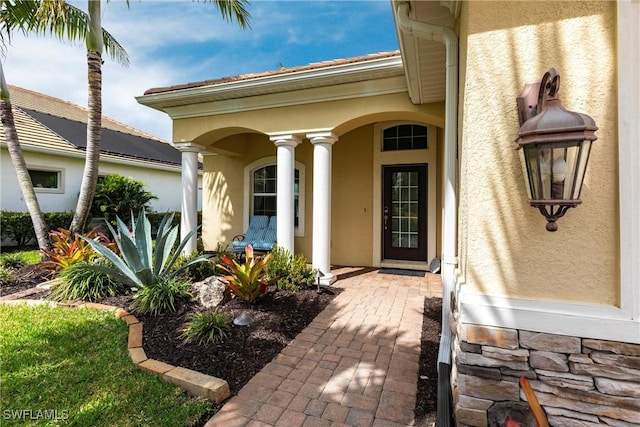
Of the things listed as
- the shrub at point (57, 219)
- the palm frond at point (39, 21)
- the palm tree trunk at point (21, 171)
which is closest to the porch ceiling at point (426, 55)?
the palm frond at point (39, 21)

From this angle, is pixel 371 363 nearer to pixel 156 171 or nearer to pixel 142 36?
pixel 142 36

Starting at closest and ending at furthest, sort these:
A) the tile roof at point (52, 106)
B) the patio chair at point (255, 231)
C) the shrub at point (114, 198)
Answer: the patio chair at point (255, 231), the shrub at point (114, 198), the tile roof at point (52, 106)

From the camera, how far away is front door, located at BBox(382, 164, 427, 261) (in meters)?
6.47

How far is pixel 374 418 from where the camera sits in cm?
210

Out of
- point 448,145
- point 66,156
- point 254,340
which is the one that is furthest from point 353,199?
point 66,156

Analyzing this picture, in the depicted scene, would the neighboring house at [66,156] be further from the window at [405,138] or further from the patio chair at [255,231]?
the window at [405,138]

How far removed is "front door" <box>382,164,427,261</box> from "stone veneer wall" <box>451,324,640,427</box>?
4852 millimetres

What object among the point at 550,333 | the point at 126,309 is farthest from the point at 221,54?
the point at 550,333

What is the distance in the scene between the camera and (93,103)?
573 centimetres

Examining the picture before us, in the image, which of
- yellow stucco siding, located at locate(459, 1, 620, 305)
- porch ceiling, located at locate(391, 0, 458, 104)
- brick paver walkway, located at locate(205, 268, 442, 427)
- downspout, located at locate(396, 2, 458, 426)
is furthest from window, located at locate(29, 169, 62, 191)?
yellow stucco siding, located at locate(459, 1, 620, 305)

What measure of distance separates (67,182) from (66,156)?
882mm

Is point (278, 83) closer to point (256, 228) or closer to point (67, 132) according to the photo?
point (256, 228)

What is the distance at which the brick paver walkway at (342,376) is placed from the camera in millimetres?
2113

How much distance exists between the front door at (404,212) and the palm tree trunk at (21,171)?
6.97 metres
